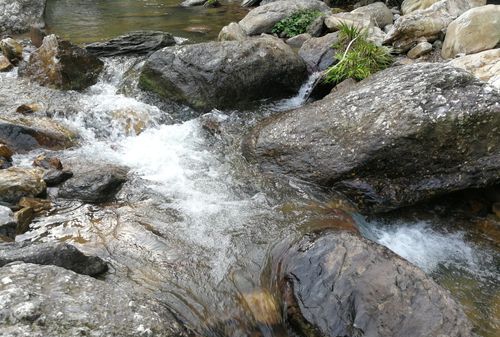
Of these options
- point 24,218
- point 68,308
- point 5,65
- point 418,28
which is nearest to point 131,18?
point 5,65

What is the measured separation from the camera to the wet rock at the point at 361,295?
10.0ft

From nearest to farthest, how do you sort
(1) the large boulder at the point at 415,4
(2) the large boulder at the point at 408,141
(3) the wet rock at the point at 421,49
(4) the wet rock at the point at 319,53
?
1. (2) the large boulder at the point at 408,141
2. (3) the wet rock at the point at 421,49
3. (4) the wet rock at the point at 319,53
4. (1) the large boulder at the point at 415,4

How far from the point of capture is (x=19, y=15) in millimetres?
11961

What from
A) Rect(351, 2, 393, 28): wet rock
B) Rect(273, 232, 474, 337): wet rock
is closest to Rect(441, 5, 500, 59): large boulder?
Rect(351, 2, 393, 28): wet rock

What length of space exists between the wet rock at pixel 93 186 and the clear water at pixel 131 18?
22.6 ft

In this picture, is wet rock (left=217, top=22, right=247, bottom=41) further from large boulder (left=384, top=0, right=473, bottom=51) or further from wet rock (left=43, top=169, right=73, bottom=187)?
wet rock (left=43, top=169, right=73, bottom=187)

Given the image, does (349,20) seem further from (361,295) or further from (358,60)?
(361,295)

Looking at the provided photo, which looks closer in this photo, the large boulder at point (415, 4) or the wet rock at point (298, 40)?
the large boulder at point (415, 4)

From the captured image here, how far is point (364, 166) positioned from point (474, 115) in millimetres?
1367

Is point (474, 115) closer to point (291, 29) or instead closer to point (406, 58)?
point (406, 58)

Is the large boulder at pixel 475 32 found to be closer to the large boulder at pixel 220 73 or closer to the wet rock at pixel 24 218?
the large boulder at pixel 220 73

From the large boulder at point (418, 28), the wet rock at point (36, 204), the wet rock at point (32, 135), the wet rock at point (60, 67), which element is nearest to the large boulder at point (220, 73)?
the wet rock at point (60, 67)

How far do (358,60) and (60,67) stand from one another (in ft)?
18.5

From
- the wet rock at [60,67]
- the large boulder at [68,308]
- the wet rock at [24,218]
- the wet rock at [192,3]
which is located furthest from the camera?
the wet rock at [192,3]
